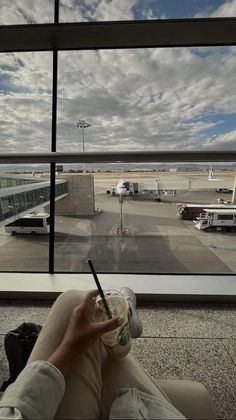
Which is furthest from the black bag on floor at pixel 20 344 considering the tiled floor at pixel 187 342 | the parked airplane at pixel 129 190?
the parked airplane at pixel 129 190

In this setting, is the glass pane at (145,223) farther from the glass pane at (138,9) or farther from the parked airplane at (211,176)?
the glass pane at (138,9)

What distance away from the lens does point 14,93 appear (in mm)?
3010

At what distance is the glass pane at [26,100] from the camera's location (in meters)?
2.91

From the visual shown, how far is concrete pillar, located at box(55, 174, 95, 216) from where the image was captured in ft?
10.2

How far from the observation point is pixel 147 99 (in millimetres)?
2994

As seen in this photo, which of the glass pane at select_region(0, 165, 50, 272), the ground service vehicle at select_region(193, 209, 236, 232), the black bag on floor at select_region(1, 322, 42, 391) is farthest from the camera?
the ground service vehicle at select_region(193, 209, 236, 232)

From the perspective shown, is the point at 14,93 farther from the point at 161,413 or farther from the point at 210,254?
the point at 161,413

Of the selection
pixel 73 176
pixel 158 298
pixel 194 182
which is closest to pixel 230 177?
pixel 194 182

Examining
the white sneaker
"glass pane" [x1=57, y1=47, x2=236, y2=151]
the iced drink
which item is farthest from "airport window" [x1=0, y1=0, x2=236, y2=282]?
the iced drink

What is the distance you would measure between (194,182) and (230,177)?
0.41m

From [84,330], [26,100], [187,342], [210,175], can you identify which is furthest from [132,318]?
[26,100]

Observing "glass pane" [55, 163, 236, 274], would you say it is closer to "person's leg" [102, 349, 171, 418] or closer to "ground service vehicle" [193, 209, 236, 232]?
"ground service vehicle" [193, 209, 236, 232]

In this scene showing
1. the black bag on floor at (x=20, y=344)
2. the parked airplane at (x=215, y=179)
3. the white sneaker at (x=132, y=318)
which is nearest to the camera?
the white sneaker at (x=132, y=318)

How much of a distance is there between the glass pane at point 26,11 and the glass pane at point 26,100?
1.03ft
